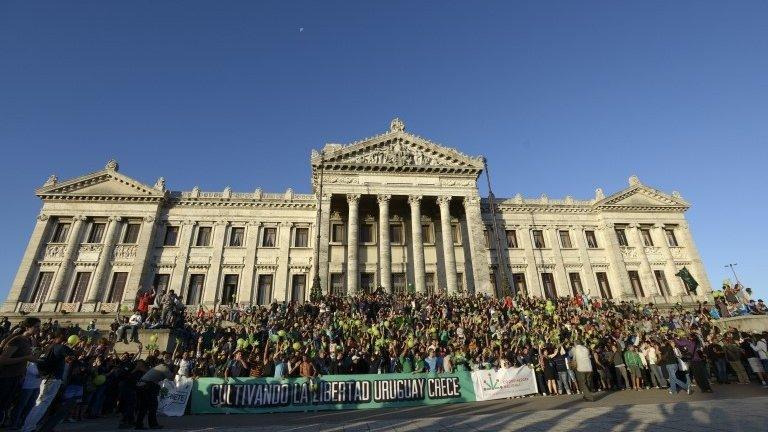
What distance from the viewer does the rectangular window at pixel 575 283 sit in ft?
110

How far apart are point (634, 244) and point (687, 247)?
5.21 meters

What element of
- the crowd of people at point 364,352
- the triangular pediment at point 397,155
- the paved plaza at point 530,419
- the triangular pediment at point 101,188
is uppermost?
the triangular pediment at point 397,155

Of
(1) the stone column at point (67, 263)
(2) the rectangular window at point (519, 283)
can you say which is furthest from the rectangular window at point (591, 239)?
(1) the stone column at point (67, 263)

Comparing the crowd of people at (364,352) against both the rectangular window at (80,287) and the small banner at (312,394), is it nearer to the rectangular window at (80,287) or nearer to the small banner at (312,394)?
the small banner at (312,394)

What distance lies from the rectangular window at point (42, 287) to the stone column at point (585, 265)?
42.9 metres

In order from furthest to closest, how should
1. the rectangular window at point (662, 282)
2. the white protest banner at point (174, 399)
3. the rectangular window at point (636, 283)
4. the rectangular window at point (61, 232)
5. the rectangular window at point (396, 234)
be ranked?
the rectangular window at point (662, 282) < the rectangular window at point (636, 283) < the rectangular window at point (396, 234) < the rectangular window at point (61, 232) < the white protest banner at point (174, 399)

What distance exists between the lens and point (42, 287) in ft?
91.5

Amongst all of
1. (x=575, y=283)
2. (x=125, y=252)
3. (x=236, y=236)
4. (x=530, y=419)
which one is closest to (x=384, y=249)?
(x=236, y=236)

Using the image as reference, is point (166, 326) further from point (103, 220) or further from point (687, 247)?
point (687, 247)

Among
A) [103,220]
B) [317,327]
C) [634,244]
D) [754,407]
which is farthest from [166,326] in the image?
[634,244]

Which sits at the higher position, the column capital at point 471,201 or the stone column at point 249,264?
the column capital at point 471,201

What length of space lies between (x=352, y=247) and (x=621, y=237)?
2617 centimetres

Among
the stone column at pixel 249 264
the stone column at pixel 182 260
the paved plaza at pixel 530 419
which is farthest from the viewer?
the stone column at pixel 249 264

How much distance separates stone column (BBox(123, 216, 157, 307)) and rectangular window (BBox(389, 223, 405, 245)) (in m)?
19.5
